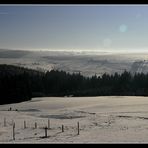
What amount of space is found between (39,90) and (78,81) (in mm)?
13049

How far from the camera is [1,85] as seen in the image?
3056 inches

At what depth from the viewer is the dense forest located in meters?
75.2

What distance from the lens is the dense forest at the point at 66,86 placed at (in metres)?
75.2

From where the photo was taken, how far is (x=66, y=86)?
91000mm

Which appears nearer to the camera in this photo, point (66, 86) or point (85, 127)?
point (85, 127)

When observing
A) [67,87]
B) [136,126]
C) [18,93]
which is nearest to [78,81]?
[67,87]

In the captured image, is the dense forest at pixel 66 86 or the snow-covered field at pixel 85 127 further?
the dense forest at pixel 66 86

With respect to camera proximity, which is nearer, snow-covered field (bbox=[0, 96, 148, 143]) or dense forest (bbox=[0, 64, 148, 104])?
snow-covered field (bbox=[0, 96, 148, 143])

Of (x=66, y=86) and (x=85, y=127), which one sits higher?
(x=85, y=127)
